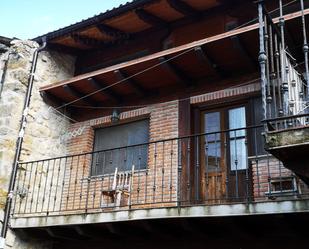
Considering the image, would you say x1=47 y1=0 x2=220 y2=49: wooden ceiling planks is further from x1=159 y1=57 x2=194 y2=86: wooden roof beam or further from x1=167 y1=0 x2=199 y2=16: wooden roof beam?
x1=159 y1=57 x2=194 y2=86: wooden roof beam

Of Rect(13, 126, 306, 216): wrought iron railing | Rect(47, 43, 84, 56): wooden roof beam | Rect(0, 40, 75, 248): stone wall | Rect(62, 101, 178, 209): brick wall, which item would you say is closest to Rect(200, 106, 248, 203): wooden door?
Rect(13, 126, 306, 216): wrought iron railing

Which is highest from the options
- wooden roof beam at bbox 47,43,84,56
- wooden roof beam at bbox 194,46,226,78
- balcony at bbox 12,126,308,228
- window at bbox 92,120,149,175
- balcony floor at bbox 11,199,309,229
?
wooden roof beam at bbox 47,43,84,56

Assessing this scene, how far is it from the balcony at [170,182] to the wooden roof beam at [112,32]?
2440 mm

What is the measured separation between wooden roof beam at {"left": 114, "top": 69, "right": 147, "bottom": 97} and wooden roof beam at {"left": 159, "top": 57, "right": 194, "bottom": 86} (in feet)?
2.69

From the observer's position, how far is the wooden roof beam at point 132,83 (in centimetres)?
797

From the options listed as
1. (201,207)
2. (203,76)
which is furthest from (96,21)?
(201,207)

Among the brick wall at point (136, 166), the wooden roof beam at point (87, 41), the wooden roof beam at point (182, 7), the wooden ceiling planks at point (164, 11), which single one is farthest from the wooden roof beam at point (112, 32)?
the brick wall at point (136, 166)

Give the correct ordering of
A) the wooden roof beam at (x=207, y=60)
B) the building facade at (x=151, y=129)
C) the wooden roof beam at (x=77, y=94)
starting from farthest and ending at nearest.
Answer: the wooden roof beam at (x=77, y=94) → the wooden roof beam at (x=207, y=60) → the building facade at (x=151, y=129)

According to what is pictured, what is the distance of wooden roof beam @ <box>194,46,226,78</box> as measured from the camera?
709cm

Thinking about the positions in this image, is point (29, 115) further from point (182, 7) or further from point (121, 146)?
point (182, 7)

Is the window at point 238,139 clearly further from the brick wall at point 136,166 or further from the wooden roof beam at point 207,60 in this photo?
the brick wall at point 136,166

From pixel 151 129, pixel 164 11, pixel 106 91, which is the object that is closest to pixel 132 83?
pixel 106 91

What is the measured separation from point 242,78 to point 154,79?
166 centimetres

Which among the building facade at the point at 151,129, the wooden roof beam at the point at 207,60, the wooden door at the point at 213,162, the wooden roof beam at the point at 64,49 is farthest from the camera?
the wooden roof beam at the point at 64,49
